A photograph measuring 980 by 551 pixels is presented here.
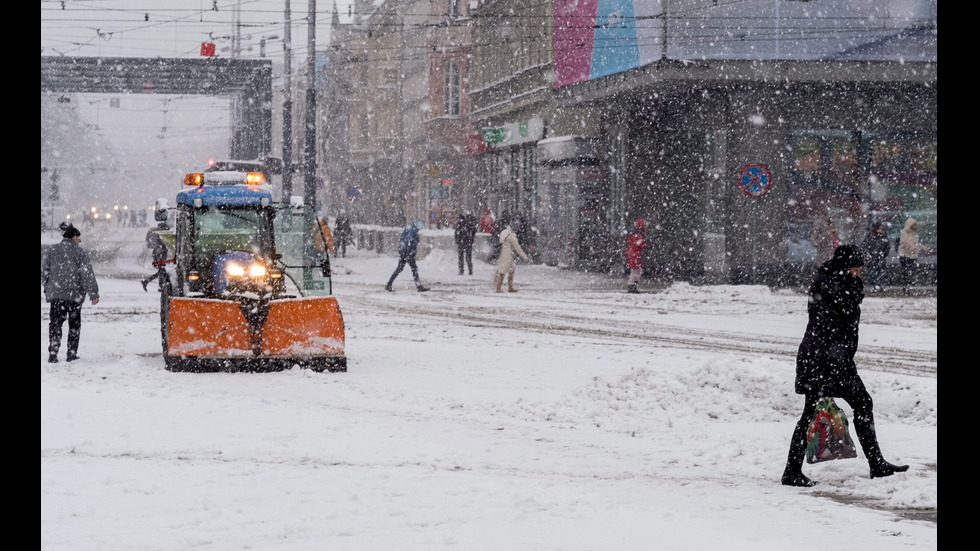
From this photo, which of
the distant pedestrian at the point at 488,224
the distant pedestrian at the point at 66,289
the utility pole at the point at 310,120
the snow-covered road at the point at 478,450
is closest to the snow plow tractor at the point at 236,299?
the snow-covered road at the point at 478,450

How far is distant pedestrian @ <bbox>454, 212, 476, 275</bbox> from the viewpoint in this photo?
32.6m

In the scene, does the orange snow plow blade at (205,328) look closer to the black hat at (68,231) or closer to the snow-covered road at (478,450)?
the snow-covered road at (478,450)

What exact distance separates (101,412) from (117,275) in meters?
21.9

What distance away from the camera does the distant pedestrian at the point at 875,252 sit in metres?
27.5

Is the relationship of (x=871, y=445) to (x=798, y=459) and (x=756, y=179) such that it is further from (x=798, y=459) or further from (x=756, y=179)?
(x=756, y=179)

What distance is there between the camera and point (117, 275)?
31531 mm

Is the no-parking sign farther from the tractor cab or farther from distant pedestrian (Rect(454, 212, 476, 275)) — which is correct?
the tractor cab

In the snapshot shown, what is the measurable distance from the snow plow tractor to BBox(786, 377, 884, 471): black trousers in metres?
6.57

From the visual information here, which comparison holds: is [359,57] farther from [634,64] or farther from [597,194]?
[634,64]

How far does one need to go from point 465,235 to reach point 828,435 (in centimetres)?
2519

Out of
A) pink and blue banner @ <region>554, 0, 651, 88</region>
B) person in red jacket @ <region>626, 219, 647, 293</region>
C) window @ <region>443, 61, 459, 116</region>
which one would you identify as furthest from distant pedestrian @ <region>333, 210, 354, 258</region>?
person in red jacket @ <region>626, 219, 647, 293</region>
